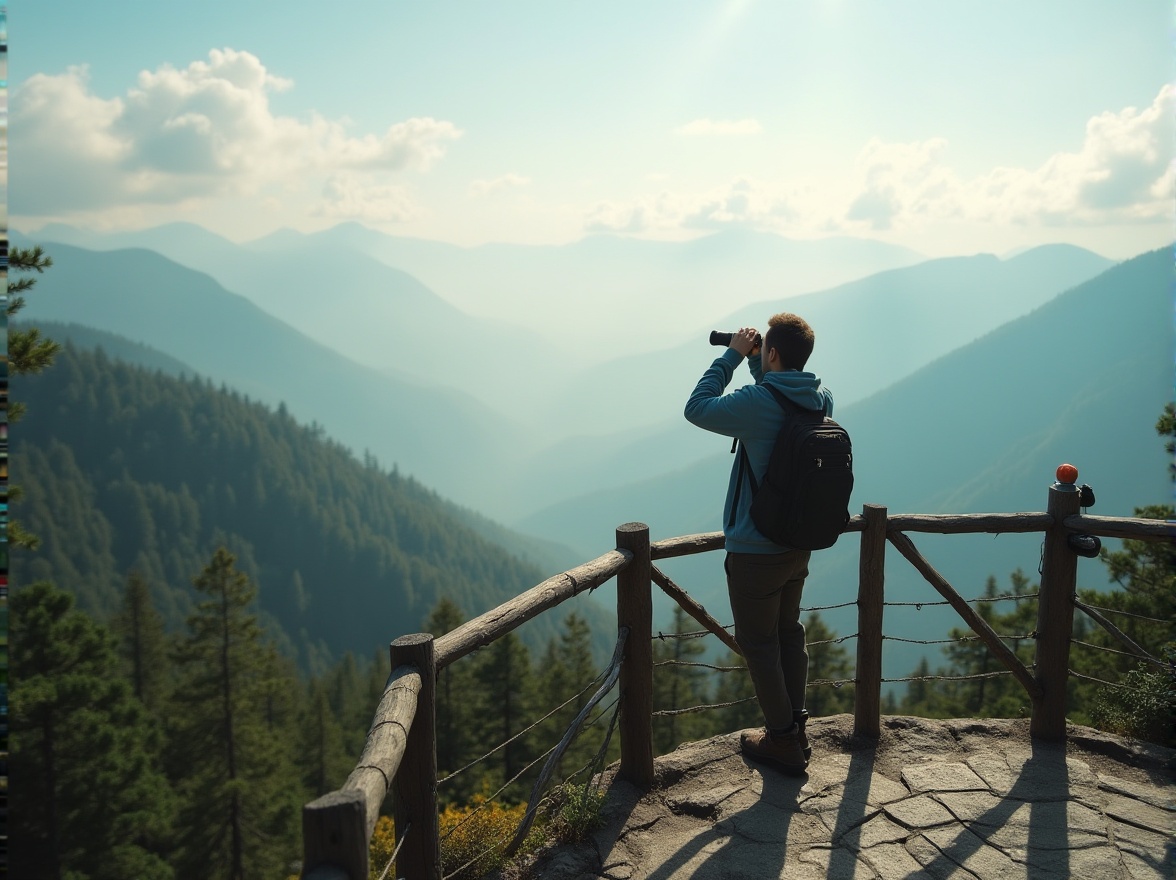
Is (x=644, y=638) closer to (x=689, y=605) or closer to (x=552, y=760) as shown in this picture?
(x=689, y=605)

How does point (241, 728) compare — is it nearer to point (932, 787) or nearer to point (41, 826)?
point (41, 826)

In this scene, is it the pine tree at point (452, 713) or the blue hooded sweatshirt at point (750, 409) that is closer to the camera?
the blue hooded sweatshirt at point (750, 409)

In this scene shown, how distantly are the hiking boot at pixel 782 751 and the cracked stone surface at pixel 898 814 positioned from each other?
7 centimetres

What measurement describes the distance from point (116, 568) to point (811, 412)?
132 m

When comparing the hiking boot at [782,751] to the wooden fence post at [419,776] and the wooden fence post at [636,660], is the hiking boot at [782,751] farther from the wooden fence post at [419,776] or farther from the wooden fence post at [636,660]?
the wooden fence post at [419,776]

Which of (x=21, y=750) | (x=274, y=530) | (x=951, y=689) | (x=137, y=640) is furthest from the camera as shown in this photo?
(x=274, y=530)

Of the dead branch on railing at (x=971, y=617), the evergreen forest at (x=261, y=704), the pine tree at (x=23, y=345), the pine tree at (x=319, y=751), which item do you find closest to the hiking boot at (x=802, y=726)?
the evergreen forest at (x=261, y=704)

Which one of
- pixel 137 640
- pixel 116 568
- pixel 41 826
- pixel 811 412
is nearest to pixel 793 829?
pixel 811 412

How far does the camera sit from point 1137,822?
163 inches

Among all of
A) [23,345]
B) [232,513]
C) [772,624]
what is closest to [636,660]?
[772,624]

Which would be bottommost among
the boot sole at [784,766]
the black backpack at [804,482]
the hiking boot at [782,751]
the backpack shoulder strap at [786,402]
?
the boot sole at [784,766]

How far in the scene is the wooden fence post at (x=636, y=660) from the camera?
446 cm

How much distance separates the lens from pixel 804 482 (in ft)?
12.2

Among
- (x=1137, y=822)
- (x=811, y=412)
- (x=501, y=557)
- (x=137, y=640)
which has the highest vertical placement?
(x=811, y=412)
